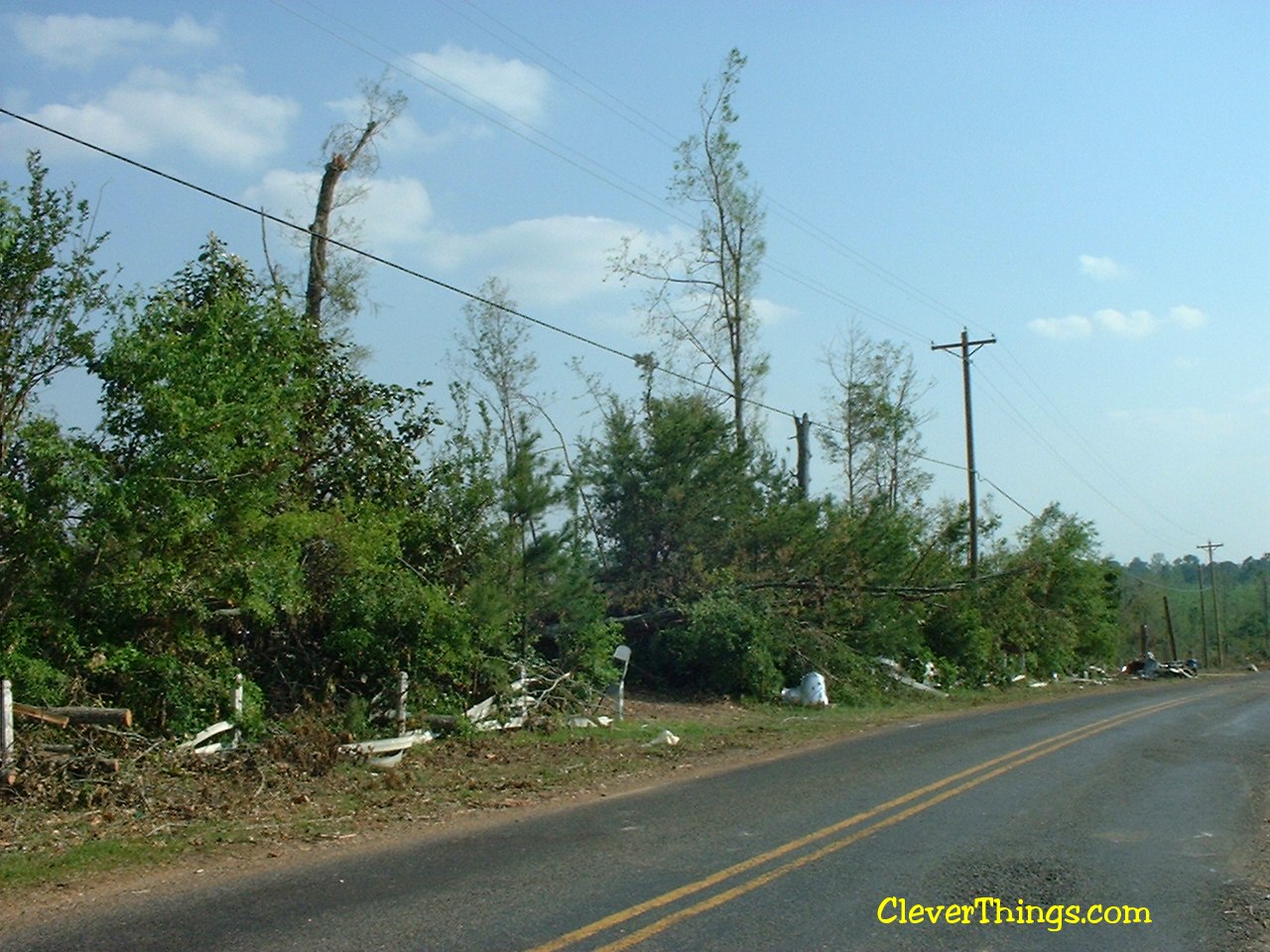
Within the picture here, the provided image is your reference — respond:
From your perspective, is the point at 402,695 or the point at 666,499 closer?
the point at 402,695

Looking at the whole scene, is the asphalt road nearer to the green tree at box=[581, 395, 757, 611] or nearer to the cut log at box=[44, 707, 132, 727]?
the cut log at box=[44, 707, 132, 727]

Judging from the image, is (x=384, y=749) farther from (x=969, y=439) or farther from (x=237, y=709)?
(x=969, y=439)

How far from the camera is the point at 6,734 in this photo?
11.6 m

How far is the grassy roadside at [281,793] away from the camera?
30.7ft

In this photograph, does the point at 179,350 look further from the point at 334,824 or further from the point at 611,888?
the point at 611,888

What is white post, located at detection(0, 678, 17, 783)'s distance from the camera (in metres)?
11.4

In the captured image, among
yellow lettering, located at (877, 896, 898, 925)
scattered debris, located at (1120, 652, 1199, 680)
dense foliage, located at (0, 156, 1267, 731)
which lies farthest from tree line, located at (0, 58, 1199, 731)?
scattered debris, located at (1120, 652, 1199, 680)

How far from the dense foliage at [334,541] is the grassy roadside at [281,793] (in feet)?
4.80

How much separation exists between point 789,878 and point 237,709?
8.62 m

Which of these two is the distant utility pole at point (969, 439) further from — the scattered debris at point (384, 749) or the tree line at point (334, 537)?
the scattered debris at point (384, 749)

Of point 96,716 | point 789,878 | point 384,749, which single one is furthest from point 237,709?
point 789,878

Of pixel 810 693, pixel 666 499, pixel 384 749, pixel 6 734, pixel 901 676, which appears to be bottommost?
pixel 384 749

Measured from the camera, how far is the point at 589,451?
96.2 ft

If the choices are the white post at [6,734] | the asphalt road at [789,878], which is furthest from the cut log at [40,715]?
the asphalt road at [789,878]
